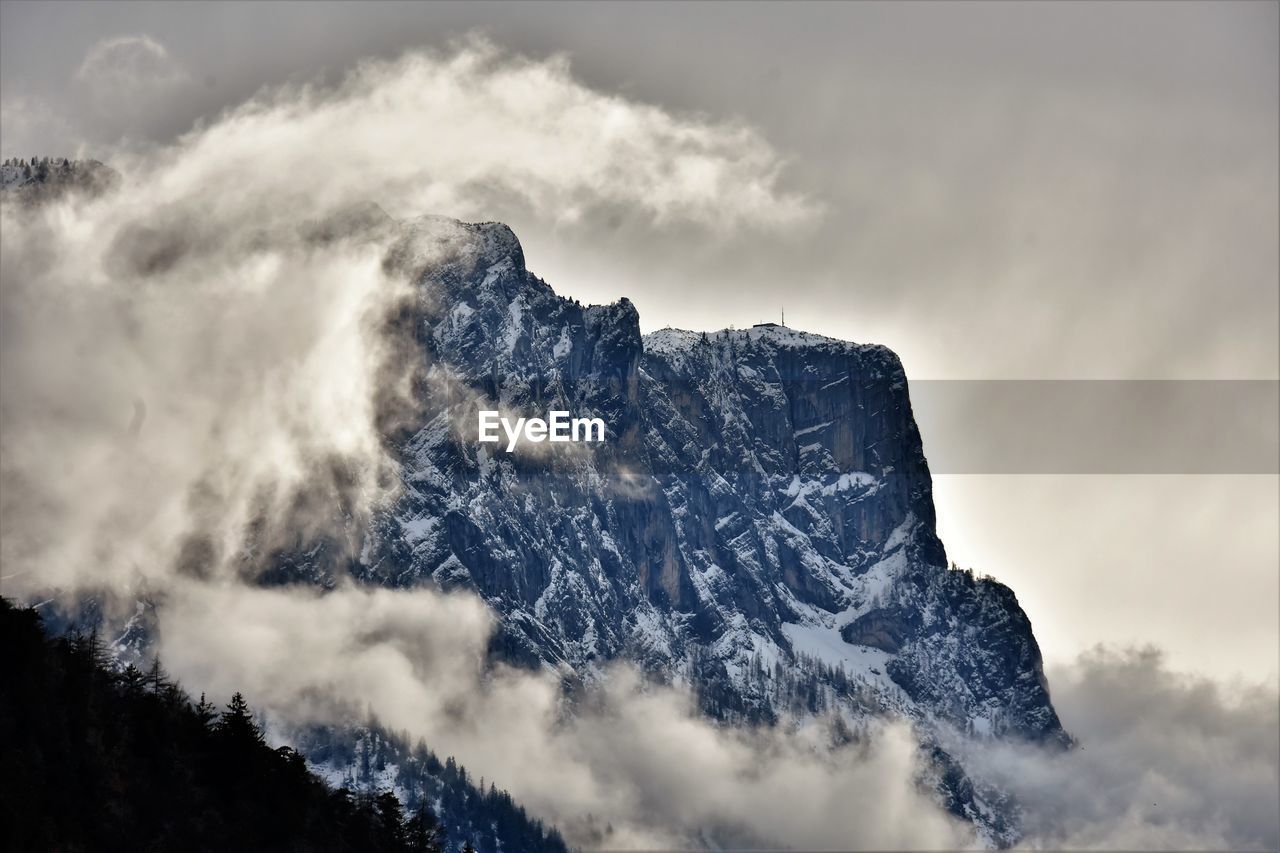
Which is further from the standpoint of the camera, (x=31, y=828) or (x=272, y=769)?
(x=272, y=769)

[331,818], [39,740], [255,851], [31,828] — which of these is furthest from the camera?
[331,818]

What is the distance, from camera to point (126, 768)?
181 metres

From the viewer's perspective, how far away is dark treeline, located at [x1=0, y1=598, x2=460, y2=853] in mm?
171375

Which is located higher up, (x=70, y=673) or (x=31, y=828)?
(x=70, y=673)

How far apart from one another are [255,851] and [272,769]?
10452mm

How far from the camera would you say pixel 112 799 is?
176000 millimetres

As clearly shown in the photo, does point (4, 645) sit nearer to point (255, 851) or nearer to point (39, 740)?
point (39, 740)

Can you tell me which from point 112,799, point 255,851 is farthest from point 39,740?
point 255,851

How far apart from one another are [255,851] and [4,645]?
2230 cm

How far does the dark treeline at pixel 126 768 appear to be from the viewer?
562ft

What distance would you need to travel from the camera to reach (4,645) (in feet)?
590

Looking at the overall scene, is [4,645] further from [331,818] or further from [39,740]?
[331,818]

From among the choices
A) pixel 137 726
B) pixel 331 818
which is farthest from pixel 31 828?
pixel 331 818

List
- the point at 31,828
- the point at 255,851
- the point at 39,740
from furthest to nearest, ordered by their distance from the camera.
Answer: the point at 255,851, the point at 39,740, the point at 31,828
